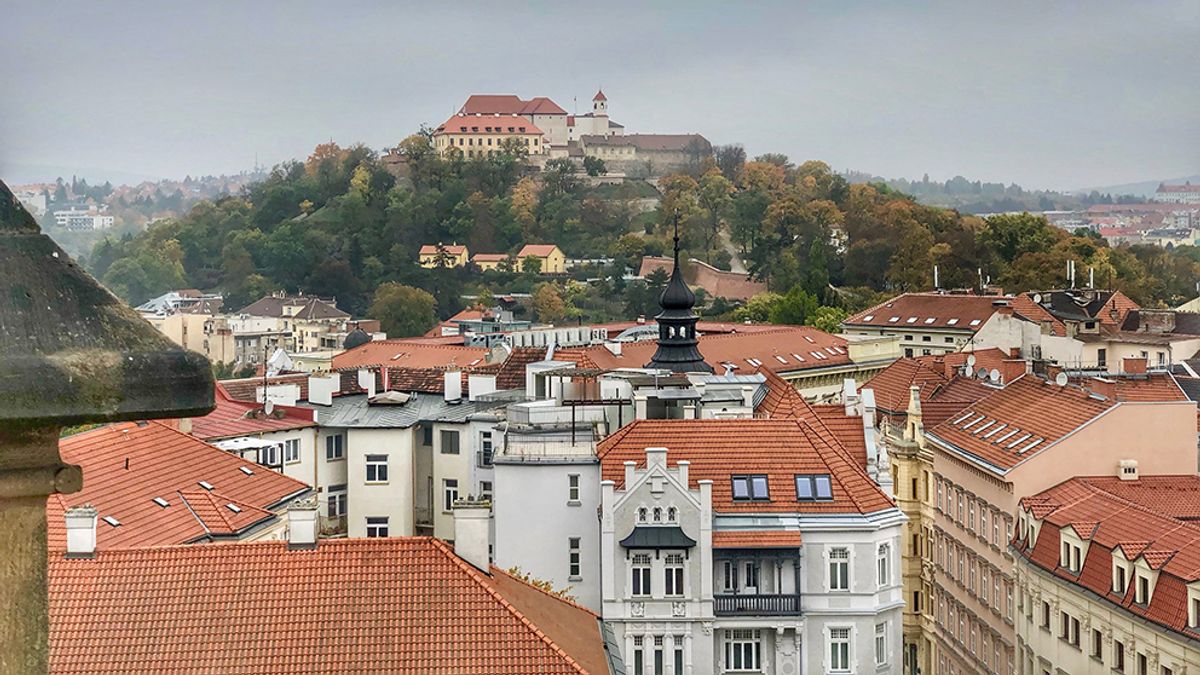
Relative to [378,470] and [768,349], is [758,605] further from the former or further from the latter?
[768,349]

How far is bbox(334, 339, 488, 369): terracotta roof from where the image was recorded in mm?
84688

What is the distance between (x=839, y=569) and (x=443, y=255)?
14730 cm

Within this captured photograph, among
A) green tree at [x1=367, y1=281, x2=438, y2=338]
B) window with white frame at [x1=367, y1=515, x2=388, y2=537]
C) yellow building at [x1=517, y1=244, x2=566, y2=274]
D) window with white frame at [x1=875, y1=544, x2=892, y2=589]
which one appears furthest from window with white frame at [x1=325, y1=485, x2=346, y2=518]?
yellow building at [x1=517, y1=244, x2=566, y2=274]

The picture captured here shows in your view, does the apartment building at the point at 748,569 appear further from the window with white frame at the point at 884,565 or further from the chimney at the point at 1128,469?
the chimney at the point at 1128,469

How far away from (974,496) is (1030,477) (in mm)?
3712

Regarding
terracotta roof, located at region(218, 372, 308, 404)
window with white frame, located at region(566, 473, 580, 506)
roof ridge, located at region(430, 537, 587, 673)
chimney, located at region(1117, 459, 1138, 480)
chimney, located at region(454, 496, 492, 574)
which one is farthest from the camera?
terracotta roof, located at region(218, 372, 308, 404)

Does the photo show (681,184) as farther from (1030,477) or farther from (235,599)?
(235,599)

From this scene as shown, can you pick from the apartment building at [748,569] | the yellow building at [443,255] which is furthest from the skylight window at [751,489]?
the yellow building at [443,255]

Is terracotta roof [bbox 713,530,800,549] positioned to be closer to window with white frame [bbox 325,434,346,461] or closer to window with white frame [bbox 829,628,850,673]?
window with white frame [bbox 829,628,850,673]

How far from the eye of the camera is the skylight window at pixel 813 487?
3553 cm

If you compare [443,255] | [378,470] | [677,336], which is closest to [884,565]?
[378,470]

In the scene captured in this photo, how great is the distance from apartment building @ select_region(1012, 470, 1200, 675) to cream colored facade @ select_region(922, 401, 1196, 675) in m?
0.48

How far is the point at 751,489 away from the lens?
35656 mm

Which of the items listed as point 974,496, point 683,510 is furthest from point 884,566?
point 974,496
